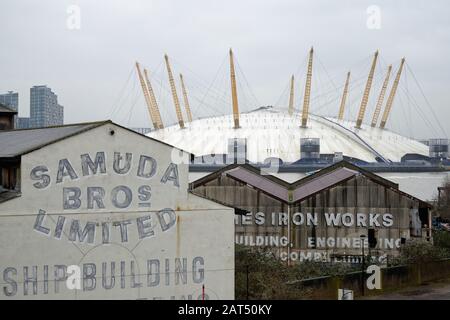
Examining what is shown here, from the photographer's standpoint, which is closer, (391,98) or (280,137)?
(280,137)

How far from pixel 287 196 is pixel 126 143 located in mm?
15255

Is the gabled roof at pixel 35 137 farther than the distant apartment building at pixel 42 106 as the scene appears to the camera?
No

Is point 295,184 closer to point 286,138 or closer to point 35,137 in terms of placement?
point 35,137

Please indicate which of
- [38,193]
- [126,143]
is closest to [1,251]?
[38,193]

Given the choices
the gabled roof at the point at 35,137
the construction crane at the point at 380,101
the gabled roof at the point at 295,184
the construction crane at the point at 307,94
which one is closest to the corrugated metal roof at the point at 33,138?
the gabled roof at the point at 35,137

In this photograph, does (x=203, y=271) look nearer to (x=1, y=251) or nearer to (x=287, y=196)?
(x=1, y=251)

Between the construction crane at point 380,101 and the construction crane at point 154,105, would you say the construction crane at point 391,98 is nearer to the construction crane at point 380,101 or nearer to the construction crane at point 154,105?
the construction crane at point 380,101

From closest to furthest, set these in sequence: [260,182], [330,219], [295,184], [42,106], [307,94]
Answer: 1. [330,219]
2. [260,182]
3. [295,184]
4. [307,94]
5. [42,106]

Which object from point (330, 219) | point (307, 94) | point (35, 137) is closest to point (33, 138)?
point (35, 137)

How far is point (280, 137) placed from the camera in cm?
7969

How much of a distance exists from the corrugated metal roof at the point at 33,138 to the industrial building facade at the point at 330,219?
12825mm

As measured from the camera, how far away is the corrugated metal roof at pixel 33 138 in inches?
776

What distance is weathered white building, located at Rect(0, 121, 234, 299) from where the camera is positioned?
1897 cm

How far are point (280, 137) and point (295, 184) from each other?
43.4 metres
